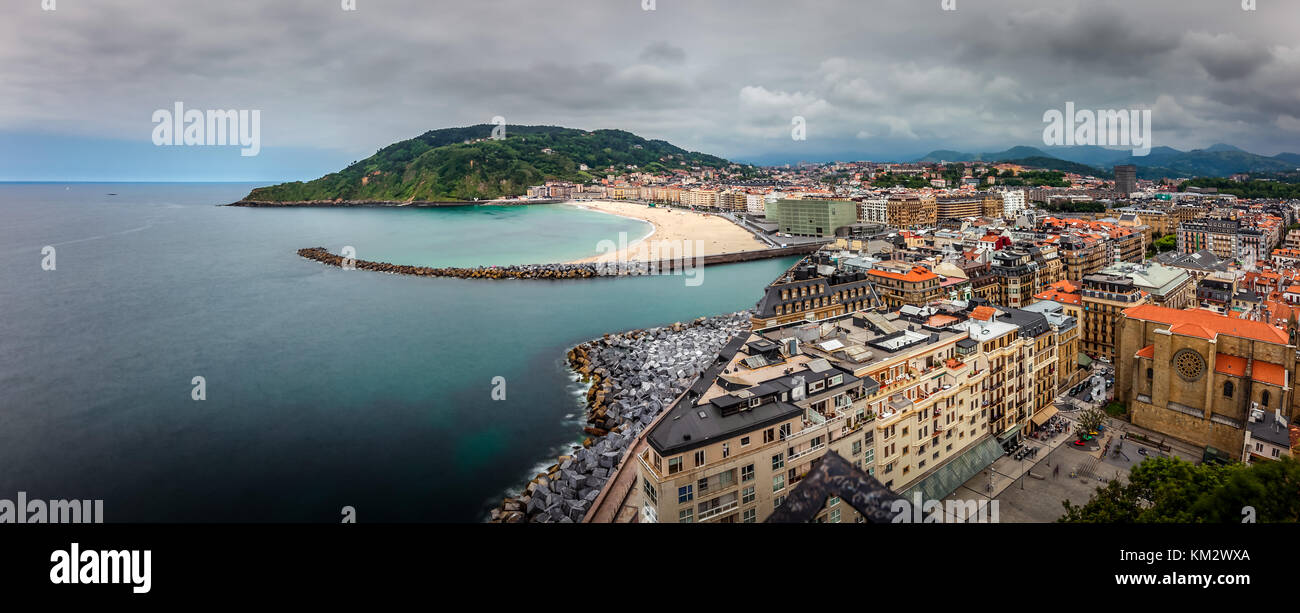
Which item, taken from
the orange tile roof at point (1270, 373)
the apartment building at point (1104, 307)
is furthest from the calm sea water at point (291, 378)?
the orange tile roof at point (1270, 373)

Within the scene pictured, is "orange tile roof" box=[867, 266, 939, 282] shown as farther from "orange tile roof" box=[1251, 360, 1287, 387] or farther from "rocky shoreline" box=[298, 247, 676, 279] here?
"rocky shoreline" box=[298, 247, 676, 279]

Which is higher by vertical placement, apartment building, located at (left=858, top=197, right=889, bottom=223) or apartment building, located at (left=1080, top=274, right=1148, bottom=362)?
apartment building, located at (left=858, top=197, right=889, bottom=223)

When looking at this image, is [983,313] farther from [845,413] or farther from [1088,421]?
[845,413]

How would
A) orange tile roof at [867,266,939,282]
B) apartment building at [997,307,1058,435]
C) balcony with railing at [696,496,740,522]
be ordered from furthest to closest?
orange tile roof at [867,266,939,282]
apartment building at [997,307,1058,435]
balcony with railing at [696,496,740,522]

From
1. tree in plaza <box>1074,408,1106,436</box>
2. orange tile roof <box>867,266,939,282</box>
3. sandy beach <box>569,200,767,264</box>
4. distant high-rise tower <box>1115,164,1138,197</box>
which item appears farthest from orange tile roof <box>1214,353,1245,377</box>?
distant high-rise tower <box>1115,164,1138,197</box>

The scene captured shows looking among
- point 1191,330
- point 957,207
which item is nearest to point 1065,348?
point 1191,330

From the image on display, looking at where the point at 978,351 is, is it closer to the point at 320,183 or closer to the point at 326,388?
the point at 326,388
